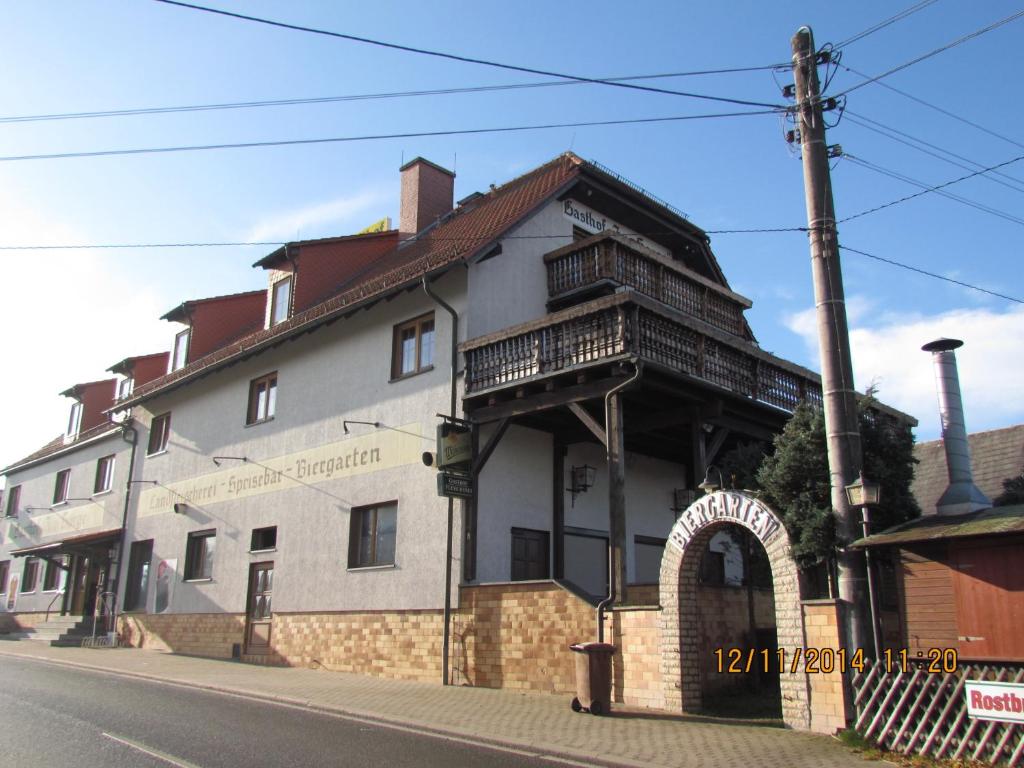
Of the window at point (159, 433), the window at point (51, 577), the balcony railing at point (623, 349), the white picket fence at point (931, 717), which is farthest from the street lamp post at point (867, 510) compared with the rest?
the window at point (51, 577)

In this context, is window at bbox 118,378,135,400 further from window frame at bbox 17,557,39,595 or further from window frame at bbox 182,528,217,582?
window frame at bbox 182,528,217,582

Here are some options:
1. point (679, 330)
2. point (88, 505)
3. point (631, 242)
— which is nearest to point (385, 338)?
point (631, 242)

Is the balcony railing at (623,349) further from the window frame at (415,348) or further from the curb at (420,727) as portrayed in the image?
the curb at (420,727)

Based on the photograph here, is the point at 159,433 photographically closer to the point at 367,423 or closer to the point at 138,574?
the point at 138,574

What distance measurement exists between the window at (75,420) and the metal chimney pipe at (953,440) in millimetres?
30981

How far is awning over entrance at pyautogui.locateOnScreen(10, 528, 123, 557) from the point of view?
82.1 feet

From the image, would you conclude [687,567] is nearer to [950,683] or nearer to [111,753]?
[950,683]

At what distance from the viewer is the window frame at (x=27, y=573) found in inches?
1206

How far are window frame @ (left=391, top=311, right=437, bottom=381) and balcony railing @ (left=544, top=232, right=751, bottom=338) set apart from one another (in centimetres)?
265

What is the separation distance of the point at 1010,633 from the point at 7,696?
12.1 m

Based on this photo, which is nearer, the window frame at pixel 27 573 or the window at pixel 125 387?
the window at pixel 125 387

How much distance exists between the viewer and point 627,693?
11289 millimetres

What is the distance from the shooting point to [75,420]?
1296 inches
